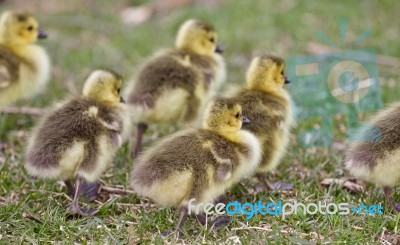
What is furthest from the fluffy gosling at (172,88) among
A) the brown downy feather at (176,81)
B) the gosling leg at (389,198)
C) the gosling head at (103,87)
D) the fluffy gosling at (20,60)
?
the gosling leg at (389,198)

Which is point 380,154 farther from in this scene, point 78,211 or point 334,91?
point 334,91

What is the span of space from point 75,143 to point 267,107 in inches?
41.5

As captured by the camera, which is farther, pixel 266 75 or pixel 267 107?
pixel 266 75

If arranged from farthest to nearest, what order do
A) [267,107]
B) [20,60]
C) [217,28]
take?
[217,28], [20,60], [267,107]

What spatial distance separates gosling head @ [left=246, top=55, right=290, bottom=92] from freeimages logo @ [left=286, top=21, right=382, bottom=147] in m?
0.41

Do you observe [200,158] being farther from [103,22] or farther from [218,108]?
[103,22]

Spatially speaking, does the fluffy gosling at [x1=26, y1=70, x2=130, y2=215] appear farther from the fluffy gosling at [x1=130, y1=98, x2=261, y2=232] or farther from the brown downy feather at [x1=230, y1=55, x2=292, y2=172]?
the brown downy feather at [x1=230, y1=55, x2=292, y2=172]

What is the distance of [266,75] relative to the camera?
12.2 feet

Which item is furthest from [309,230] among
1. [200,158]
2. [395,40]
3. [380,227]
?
[395,40]

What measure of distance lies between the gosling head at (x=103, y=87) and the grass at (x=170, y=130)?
18.7 inches

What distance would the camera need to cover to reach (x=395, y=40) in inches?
237

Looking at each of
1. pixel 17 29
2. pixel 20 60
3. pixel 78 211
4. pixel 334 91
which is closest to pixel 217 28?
pixel 334 91

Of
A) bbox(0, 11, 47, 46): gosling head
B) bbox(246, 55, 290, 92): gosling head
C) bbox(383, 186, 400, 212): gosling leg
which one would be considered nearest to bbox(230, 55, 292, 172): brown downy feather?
bbox(246, 55, 290, 92): gosling head

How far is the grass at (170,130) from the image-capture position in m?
3.06
